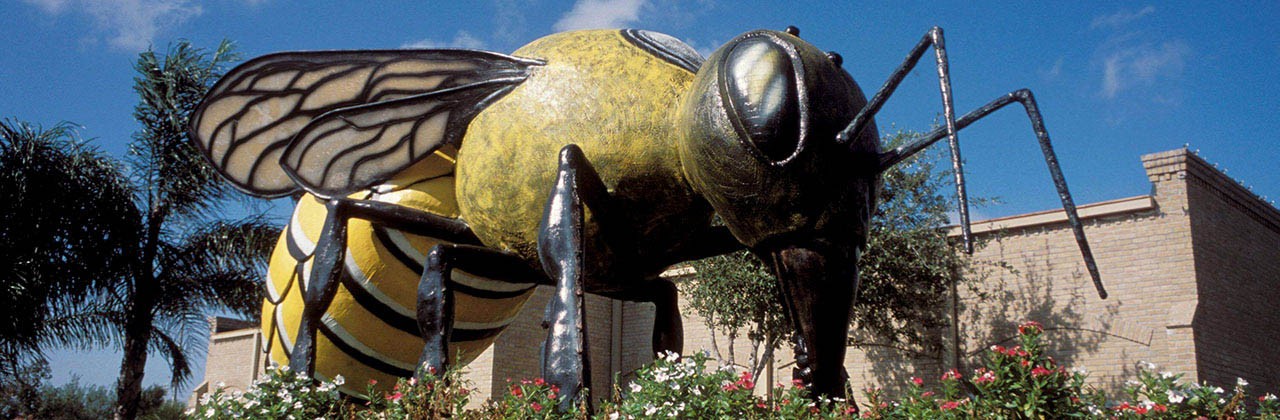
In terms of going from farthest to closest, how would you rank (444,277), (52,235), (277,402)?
(52,235), (444,277), (277,402)

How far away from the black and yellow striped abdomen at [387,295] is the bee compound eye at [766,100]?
1.54 meters

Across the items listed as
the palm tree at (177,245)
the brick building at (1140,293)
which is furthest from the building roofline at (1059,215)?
the palm tree at (177,245)

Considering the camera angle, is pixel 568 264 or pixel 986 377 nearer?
pixel 986 377

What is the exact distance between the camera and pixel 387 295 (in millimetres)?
5230

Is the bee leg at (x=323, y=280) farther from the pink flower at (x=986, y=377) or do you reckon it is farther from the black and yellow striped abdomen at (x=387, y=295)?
the pink flower at (x=986, y=377)

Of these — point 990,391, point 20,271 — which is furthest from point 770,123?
point 20,271

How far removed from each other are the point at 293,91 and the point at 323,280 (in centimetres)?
98

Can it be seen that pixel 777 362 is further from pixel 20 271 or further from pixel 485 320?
pixel 485 320

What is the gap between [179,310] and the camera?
13.5 meters

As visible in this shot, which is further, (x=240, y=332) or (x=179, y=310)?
(x=240, y=332)

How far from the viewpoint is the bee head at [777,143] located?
3.61m

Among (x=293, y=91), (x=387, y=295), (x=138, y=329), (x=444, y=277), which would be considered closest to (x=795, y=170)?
(x=444, y=277)

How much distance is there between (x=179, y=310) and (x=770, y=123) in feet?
38.9

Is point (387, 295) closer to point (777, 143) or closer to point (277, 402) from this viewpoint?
point (277, 402)
